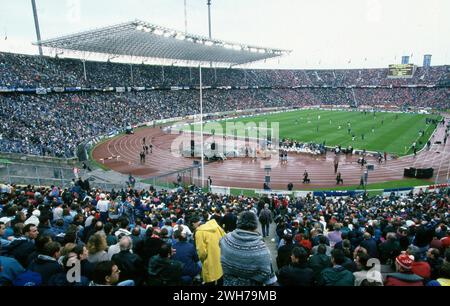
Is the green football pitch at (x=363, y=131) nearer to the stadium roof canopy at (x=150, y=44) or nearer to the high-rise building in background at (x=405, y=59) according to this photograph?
the stadium roof canopy at (x=150, y=44)

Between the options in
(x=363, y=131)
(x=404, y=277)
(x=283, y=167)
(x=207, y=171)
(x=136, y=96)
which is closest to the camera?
(x=404, y=277)

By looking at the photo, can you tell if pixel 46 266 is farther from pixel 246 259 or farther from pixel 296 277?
pixel 296 277

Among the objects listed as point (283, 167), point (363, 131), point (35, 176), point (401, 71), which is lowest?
point (283, 167)

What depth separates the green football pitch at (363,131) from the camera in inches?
1560

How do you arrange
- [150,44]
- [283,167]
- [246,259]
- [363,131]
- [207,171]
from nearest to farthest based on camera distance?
1. [246,259]
2. [207,171]
3. [283,167]
4. [363,131]
5. [150,44]

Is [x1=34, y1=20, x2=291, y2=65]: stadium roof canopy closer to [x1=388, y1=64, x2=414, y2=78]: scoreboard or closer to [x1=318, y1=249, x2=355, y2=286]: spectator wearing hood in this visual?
[x1=388, y1=64, x2=414, y2=78]: scoreboard

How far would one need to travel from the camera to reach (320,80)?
349ft

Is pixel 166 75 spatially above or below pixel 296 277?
above

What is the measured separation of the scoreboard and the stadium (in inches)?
11.8

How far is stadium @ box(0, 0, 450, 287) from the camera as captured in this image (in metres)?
4.68

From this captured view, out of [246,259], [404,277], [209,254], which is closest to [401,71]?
[404,277]

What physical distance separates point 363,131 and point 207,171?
29.9 m

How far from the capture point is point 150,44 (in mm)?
58250

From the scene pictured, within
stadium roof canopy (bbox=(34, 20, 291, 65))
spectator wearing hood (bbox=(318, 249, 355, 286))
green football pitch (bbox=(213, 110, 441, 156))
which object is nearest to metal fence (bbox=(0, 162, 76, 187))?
spectator wearing hood (bbox=(318, 249, 355, 286))
